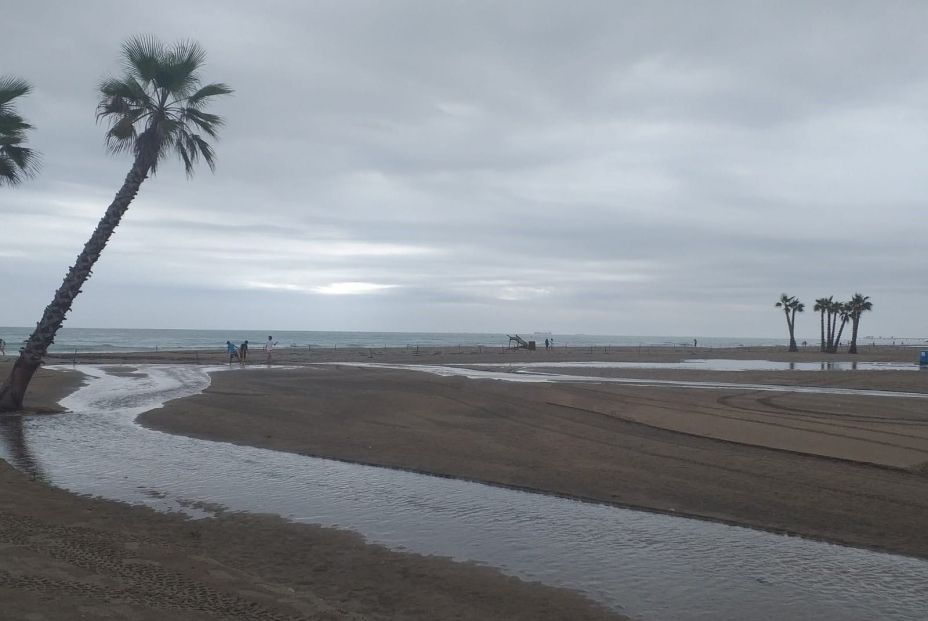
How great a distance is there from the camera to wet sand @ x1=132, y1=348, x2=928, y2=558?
971 cm

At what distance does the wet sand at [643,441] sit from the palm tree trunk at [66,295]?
3.61 m

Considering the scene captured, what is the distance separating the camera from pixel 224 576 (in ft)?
20.6

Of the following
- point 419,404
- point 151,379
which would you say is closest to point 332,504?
point 419,404

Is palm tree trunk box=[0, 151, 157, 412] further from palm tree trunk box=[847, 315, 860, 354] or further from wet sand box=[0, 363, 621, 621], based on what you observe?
palm tree trunk box=[847, 315, 860, 354]

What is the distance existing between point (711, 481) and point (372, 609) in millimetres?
7043

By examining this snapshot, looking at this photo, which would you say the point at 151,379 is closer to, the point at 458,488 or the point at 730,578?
the point at 458,488

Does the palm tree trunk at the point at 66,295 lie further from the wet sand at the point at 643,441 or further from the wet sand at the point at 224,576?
the wet sand at the point at 224,576

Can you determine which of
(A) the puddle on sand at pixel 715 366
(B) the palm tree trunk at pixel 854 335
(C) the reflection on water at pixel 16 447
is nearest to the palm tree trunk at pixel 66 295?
(C) the reflection on water at pixel 16 447

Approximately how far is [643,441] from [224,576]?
1005 cm

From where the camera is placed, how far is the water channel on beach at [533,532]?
6.52 metres

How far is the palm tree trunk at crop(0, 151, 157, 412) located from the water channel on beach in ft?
17.7

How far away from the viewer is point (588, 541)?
816 centimetres

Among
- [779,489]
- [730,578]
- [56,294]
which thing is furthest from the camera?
[56,294]

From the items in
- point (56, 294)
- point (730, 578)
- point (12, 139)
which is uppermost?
point (12, 139)
